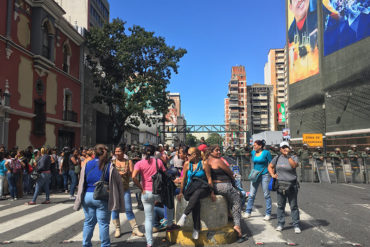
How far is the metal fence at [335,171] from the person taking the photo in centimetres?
1515

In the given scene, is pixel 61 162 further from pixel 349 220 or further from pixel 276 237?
pixel 349 220

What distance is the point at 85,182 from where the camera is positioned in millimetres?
4527

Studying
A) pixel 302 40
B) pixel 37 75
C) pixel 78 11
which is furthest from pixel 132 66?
pixel 302 40

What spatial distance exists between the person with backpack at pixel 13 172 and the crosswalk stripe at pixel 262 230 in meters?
8.40

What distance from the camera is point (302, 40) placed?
1729 inches

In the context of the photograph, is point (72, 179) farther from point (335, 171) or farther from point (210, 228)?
point (335, 171)

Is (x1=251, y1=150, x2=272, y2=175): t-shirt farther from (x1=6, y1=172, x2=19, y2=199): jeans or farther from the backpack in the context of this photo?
(x1=6, y1=172, x2=19, y2=199): jeans

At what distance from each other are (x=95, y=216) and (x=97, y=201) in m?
0.29

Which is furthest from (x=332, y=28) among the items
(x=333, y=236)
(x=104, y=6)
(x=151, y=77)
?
(x=333, y=236)

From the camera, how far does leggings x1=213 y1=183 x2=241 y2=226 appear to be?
5.46 meters

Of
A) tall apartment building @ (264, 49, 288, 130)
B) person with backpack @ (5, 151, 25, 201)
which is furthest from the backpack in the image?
tall apartment building @ (264, 49, 288, 130)

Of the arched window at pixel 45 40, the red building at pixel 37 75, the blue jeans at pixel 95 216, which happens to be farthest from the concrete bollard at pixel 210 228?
the arched window at pixel 45 40

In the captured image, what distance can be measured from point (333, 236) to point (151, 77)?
2478cm

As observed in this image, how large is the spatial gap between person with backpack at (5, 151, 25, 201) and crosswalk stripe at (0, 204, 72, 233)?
270 centimetres
